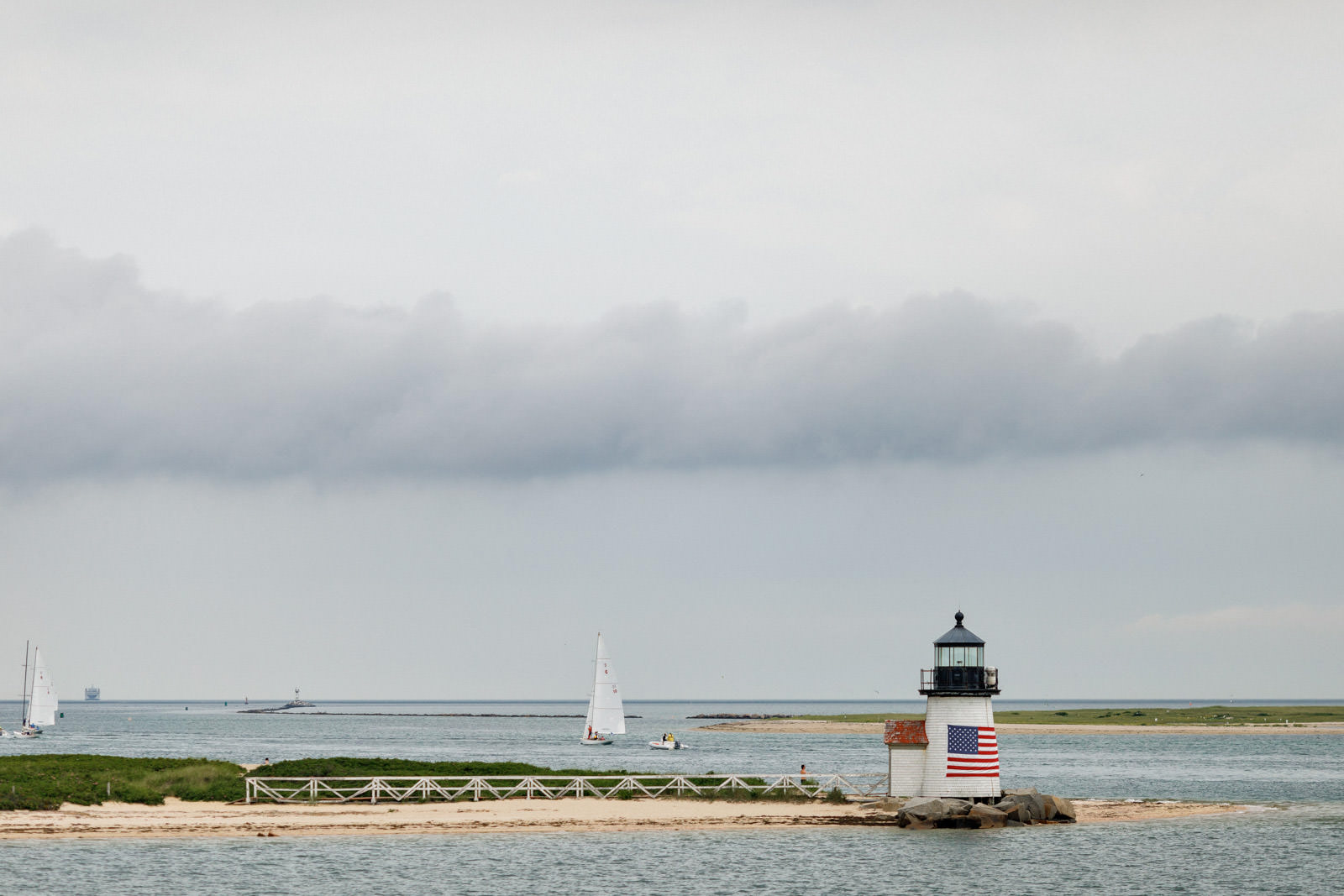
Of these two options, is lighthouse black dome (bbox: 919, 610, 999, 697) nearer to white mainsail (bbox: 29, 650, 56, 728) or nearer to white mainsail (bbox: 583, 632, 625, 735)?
white mainsail (bbox: 583, 632, 625, 735)

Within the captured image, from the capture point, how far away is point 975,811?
52.9 metres

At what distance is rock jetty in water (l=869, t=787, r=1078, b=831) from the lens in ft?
172

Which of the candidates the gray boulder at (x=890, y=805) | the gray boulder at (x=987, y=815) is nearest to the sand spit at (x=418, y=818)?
the gray boulder at (x=890, y=805)

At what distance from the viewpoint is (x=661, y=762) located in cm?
10425

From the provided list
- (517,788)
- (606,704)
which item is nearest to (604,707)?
(606,704)

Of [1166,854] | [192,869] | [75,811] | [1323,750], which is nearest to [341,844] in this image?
[192,869]

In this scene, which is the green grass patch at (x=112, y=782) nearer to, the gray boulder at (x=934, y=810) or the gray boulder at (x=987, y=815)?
the gray boulder at (x=934, y=810)

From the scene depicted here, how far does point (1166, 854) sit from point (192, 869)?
3328 centimetres

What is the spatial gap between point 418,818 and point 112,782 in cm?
1413

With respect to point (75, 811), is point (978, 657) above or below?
above

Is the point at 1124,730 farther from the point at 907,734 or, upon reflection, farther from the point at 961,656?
the point at 961,656

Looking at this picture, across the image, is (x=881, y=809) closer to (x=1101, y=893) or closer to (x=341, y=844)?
(x=1101, y=893)

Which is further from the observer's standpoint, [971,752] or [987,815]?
[987,815]

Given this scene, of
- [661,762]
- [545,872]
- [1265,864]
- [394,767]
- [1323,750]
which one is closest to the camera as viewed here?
[545,872]
